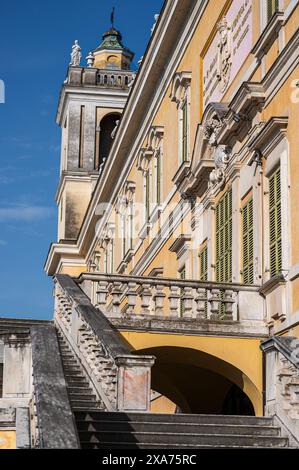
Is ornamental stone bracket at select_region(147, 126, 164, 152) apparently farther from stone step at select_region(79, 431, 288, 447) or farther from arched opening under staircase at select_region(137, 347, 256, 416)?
stone step at select_region(79, 431, 288, 447)

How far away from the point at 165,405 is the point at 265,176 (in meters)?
10.5

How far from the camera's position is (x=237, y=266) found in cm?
1866

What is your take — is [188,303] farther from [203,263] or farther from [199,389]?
[199,389]

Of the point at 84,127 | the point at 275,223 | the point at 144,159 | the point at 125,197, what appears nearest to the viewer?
the point at 275,223

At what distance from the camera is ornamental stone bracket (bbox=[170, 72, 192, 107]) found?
24.0m

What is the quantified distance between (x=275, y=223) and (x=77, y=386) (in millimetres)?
4314

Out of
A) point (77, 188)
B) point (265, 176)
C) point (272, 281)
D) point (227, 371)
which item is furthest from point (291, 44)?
point (77, 188)

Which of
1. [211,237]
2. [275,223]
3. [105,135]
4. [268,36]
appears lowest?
[275,223]

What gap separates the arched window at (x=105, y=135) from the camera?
4716cm

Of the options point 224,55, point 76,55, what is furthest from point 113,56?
point 224,55

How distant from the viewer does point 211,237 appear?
20812mm

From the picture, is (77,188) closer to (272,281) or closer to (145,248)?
(145,248)

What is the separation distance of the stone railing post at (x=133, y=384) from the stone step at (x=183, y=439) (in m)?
0.99

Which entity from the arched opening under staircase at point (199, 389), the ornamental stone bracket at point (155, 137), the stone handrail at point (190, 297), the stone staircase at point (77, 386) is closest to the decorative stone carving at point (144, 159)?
the ornamental stone bracket at point (155, 137)
